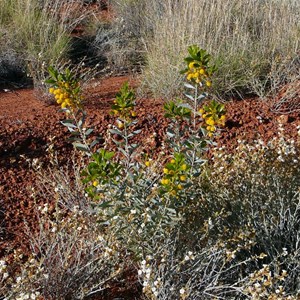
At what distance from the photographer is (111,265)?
121 inches

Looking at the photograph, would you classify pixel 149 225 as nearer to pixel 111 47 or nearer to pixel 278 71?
pixel 278 71

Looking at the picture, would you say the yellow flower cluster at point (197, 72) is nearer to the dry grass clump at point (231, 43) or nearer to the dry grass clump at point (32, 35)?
the dry grass clump at point (231, 43)

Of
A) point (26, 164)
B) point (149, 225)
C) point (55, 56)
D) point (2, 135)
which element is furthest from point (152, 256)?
point (55, 56)

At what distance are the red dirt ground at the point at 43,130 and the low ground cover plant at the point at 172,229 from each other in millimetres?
735

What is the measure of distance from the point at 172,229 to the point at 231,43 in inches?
129

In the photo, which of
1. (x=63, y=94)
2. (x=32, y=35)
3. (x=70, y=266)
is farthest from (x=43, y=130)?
(x=32, y=35)

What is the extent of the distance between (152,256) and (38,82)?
321 centimetres

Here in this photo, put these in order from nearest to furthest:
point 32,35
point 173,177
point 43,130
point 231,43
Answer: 1. point 173,177
2. point 43,130
3. point 231,43
4. point 32,35

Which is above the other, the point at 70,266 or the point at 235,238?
the point at 235,238

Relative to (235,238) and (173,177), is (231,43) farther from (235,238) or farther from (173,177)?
(173,177)

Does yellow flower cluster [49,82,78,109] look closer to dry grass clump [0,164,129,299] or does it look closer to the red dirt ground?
dry grass clump [0,164,129,299]

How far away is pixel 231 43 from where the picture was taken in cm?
586

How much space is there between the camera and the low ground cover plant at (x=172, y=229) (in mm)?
2752

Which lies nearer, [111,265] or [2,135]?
[111,265]
